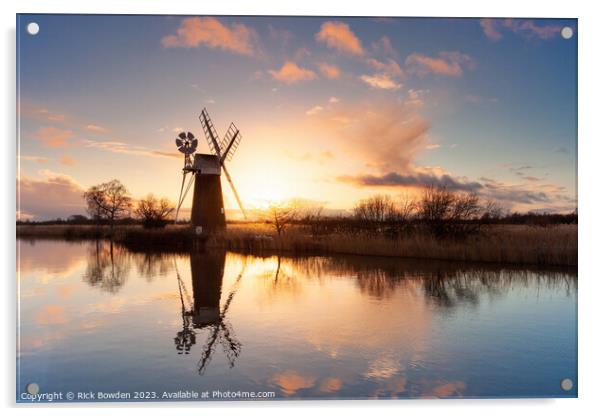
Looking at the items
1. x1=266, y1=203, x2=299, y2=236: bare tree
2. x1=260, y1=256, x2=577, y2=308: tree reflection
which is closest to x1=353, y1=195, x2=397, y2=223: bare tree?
x1=260, y1=256, x2=577, y2=308: tree reflection

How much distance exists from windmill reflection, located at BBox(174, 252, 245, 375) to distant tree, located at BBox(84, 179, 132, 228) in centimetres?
175

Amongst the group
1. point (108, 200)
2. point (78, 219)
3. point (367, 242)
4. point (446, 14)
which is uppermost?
point (446, 14)

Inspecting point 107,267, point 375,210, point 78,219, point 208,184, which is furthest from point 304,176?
point 208,184

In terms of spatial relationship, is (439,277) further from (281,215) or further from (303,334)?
(303,334)

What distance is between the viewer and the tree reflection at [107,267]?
332 inches

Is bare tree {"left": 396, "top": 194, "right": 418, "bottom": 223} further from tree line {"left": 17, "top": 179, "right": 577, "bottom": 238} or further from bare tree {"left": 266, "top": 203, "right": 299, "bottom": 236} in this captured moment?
bare tree {"left": 266, "top": 203, "right": 299, "bottom": 236}

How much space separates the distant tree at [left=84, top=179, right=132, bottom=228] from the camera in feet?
21.9

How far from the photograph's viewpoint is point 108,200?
7.61 m

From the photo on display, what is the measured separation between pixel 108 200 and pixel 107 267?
361 centimetres

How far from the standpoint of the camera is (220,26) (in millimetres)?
5270

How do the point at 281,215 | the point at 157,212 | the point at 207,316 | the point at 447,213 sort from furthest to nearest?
the point at 157,212
the point at 281,215
the point at 447,213
the point at 207,316

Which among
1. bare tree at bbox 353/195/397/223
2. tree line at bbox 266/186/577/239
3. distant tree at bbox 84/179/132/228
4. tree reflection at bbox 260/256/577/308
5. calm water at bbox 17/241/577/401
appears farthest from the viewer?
bare tree at bbox 353/195/397/223

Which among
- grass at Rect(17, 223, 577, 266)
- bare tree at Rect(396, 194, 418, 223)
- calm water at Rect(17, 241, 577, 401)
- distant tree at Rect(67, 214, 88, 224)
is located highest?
bare tree at Rect(396, 194, 418, 223)
